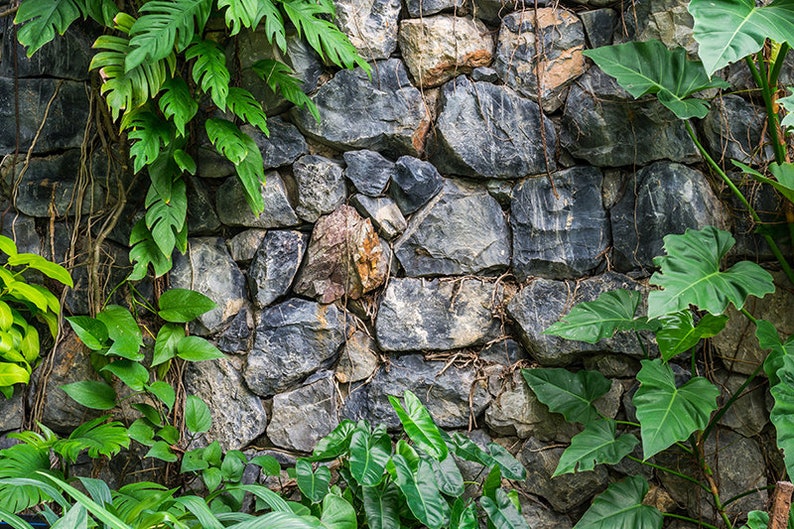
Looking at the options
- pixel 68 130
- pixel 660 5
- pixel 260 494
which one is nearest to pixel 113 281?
pixel 68 130

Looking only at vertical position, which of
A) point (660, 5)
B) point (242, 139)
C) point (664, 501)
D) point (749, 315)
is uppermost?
point (660, 5)

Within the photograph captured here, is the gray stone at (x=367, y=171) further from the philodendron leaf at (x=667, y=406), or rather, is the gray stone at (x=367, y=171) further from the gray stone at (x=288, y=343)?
the philodendron leaf at (x=667, y=406)

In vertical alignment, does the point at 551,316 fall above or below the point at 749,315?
below

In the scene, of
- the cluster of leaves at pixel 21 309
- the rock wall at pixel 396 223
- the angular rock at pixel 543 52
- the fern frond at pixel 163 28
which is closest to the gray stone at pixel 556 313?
the rock wall at pixel 396 223

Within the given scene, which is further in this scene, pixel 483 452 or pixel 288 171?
pixel 288 171

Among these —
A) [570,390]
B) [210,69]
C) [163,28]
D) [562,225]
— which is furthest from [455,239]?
[163,28]

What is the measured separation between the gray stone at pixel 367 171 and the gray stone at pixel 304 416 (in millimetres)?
596

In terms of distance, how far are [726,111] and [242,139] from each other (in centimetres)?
141

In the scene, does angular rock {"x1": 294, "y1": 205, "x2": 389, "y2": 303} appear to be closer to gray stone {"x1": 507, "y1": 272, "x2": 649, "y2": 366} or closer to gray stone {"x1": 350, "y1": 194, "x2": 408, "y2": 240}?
gray stone {"x1": 350, "y1": 194, "x2": 408, "y2": 240}

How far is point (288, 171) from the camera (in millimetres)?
2150

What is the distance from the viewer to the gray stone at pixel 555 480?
2.08 m

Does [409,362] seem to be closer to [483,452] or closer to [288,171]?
[483,452]

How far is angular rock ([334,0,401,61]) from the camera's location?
211 cm

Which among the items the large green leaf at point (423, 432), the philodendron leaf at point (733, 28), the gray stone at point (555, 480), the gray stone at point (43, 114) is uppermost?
the philodendron leaf at point (733, 28)
